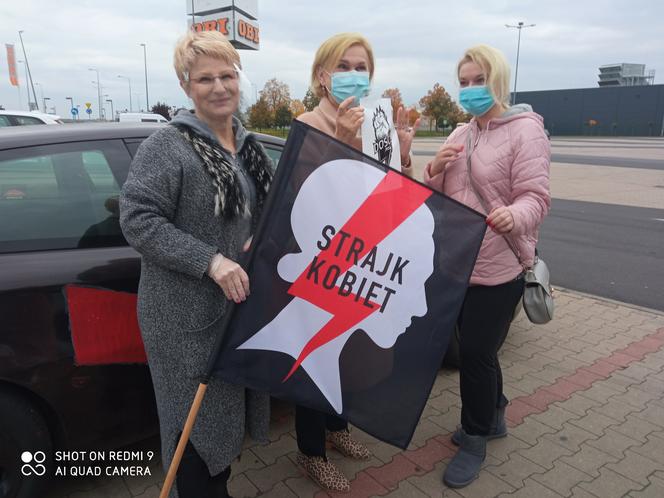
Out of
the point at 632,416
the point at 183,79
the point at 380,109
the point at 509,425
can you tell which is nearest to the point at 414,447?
the point at 509,425

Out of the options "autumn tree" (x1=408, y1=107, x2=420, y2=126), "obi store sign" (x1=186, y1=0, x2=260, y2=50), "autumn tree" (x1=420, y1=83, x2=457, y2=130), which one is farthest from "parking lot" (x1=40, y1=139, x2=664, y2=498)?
"autumn tree" (x1=420, y1=83, x2=457, y2=130)

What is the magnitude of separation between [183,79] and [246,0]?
1848 centimetres

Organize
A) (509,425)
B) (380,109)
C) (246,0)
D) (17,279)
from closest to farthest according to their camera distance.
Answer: (17,279)
(380,109)
(509,425)
(246,0)

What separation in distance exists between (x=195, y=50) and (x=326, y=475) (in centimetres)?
185

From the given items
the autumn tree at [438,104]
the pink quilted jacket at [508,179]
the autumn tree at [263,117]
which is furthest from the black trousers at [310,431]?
the autumn tree at [438,104]

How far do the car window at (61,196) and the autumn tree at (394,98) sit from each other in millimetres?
1217

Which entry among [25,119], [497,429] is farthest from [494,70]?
[25,119]

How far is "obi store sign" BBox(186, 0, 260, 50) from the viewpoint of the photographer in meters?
17.0

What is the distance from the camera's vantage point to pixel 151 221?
1538 millimetres

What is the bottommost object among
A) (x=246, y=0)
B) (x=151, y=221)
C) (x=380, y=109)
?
(x=151, y=221)

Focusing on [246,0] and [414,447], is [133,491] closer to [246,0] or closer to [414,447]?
[414,447]

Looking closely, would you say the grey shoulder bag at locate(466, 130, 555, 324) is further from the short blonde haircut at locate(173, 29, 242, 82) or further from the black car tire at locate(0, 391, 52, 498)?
the black car tire at locate(0, 391, 52, 498)

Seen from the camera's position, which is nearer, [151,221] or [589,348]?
[151,221]

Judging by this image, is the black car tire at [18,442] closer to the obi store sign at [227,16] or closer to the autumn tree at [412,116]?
the autumn tree at [412,116]
